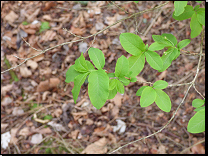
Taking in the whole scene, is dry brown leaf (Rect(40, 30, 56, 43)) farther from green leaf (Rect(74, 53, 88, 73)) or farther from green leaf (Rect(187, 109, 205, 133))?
green leaf (Rect(187, 109, 205, 133))

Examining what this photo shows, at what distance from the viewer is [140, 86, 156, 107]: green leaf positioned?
107cm

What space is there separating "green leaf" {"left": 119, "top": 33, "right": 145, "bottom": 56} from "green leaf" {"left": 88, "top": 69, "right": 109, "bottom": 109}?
30cm

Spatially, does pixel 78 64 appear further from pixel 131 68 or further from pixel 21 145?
pixel 21 145

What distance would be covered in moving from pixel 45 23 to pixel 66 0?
2.00 feet

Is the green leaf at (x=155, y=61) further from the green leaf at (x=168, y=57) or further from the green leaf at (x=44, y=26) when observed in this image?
the green leaf at (x=44, y=26)

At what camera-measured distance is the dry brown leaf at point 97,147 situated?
2395 mm

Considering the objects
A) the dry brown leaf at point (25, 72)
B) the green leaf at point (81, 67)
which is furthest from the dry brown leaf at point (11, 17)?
the green leaf at point (81, 67)

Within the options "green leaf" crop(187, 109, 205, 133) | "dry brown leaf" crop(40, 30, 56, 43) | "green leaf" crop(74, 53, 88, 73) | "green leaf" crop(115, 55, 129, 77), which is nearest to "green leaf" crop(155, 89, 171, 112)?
"green leaf" crop(187, 109, 205, 133)

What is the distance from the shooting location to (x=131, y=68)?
113 centimetres

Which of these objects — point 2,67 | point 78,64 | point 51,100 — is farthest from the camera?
point 2,67

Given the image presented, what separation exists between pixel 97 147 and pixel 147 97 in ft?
5.52

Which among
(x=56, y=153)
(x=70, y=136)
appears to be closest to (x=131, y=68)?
(x=70, y=136)

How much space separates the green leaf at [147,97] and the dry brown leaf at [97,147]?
5.32 feet

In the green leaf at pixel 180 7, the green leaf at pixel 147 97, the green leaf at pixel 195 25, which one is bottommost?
the green leaf at pixel 147 97
